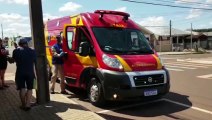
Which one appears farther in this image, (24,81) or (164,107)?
(164,107)

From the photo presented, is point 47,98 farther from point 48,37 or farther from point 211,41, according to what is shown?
point 211,41

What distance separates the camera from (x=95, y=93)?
28.7ft

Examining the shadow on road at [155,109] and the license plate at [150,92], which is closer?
the shadow on road at [155,109]

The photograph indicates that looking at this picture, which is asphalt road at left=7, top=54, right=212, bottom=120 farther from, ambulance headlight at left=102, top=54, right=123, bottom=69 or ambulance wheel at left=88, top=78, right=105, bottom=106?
ambulance headlight at left=102, top=54, right=123, bottom=69

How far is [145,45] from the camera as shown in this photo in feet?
31.0

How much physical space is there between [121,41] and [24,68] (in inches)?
113

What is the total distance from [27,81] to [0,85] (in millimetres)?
3951

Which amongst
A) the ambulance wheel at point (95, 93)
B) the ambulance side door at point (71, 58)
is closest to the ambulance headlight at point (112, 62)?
the ambulance wheel at point (95, 93)

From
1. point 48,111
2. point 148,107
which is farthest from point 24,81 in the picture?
point 148,107

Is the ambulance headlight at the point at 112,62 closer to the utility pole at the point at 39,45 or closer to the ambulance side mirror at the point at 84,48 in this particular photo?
the ambulance side mirror at the point at 84,48

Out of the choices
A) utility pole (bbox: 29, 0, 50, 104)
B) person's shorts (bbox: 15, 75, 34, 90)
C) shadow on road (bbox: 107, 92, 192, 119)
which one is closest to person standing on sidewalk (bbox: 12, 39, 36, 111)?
person's shorts (bbox: 15, 75, 34, 90)

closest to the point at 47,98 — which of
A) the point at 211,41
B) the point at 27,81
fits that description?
the point at 27,81

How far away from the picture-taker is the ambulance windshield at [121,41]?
8805 mm

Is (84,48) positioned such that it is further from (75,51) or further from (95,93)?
(95,93)
